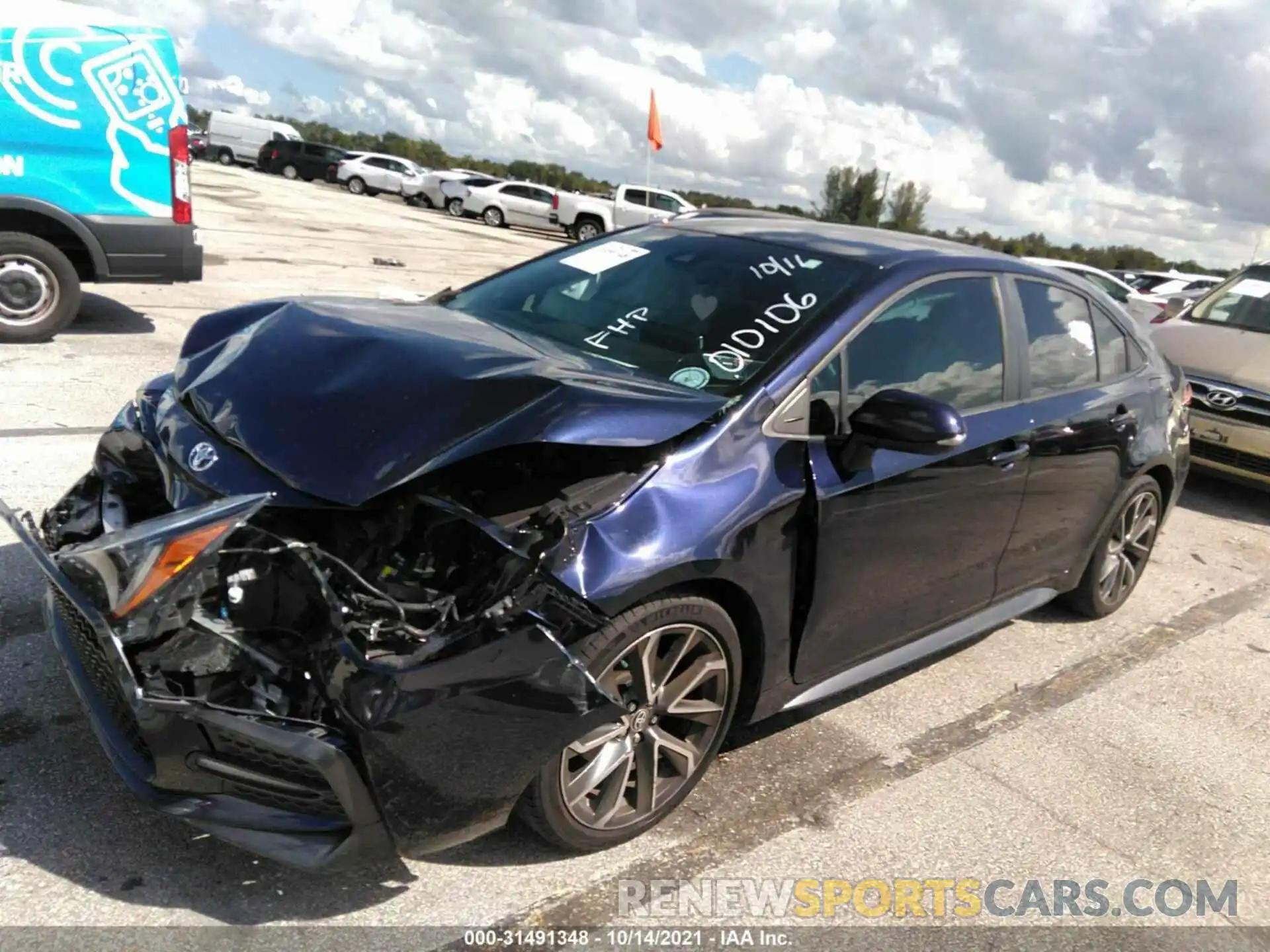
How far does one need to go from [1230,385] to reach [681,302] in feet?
17.8

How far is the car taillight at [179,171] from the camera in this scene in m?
7.77

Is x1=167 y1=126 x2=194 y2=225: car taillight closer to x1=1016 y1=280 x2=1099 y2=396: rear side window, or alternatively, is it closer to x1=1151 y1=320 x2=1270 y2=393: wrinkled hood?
x1=1016 y1=280 x2=1099 y2=396: rear side window

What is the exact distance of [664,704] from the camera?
291 cm

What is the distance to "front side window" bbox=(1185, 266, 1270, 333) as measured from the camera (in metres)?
8.24

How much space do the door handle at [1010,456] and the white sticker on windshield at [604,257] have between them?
150 centimetres

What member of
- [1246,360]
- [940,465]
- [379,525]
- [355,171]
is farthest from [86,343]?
[355,171]

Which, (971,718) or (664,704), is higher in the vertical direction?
(664,704)

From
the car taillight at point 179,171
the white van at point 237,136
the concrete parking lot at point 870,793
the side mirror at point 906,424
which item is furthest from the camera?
the white van at point 237,136

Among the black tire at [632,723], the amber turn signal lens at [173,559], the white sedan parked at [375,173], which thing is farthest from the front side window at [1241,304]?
the white sedan parked at [375,173]

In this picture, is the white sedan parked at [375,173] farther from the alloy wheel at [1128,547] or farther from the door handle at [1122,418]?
the door handle at [1122,418]

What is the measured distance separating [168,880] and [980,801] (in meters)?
2.45

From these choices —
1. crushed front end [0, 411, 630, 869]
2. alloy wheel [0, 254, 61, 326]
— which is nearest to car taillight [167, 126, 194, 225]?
alloy wheel [0, 254, 61, 326]

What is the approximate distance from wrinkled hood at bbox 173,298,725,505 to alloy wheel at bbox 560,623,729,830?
23.2 inches

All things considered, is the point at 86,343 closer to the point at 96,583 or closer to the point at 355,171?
the point at 96,583
